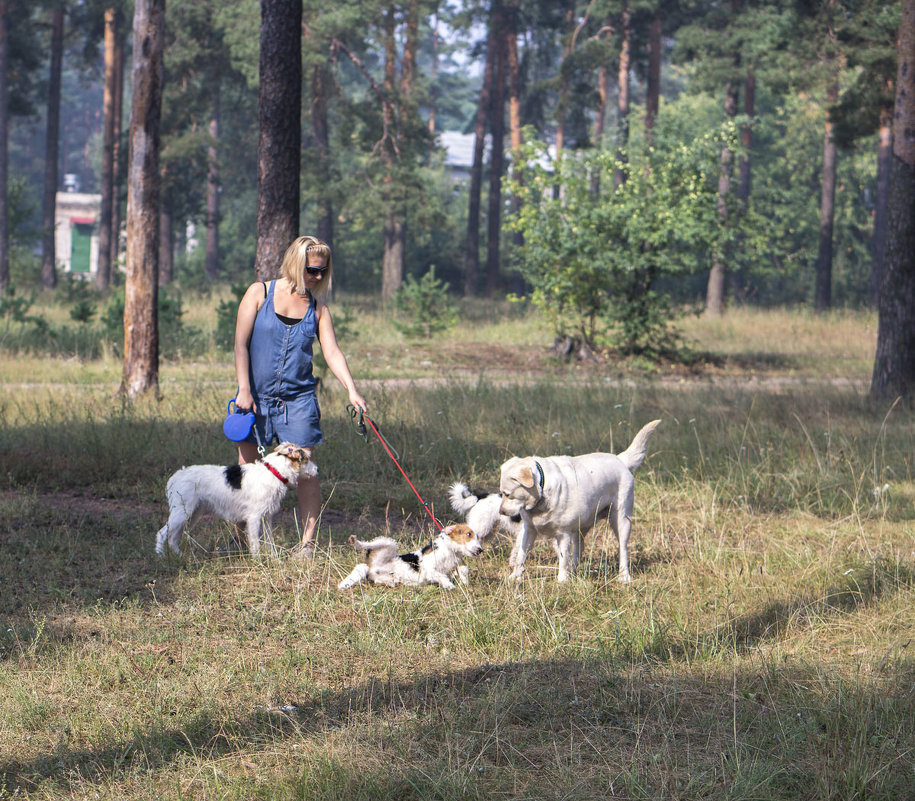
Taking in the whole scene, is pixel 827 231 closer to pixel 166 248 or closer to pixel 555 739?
pixel 166 248

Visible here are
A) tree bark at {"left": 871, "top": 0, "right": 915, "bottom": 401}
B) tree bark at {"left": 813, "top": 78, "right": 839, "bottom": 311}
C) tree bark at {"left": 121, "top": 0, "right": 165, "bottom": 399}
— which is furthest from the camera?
tree bark at {"left": 813, "top": 78, "right": 839, "bottom": 311}

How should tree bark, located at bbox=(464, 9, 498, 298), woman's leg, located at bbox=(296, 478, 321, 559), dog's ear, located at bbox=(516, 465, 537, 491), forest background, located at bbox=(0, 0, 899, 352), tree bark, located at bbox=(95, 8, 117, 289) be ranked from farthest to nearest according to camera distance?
tree bark, located at bbox=(464, 9, 498, 298) < tree bark, located at bbox=(95, 8, 117, 289) < forest background, located at bbox=(0, 0, 899, 352) < woman's leg, located at bbox=(296, 478, 321, 559) < dog's ear, located at bbox=(516, 465, 537, 491)

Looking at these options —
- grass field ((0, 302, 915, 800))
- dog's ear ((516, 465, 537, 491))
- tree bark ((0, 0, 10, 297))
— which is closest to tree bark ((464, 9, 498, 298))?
tree bark ((0, 0, 10, 297))

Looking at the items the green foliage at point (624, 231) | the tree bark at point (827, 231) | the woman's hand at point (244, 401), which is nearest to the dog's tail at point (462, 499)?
the woman's hand at point (244, 401)

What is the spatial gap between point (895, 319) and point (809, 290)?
30.7 m

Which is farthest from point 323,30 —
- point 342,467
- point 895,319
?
point 342,467

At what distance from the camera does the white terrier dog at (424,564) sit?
5.57 m

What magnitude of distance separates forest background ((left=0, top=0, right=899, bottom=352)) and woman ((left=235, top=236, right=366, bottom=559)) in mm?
11039

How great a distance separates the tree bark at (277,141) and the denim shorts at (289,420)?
4283 mm

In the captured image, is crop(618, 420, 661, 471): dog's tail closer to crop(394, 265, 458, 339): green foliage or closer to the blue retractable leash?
the blue retractable leash

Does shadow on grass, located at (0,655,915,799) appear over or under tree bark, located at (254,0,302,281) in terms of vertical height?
under

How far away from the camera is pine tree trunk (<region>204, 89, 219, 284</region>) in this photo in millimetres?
33094

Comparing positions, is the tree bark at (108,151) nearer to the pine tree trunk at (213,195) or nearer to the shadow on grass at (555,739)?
the pine tree trunk at (213,195)

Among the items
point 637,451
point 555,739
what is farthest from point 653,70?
point 555,739
